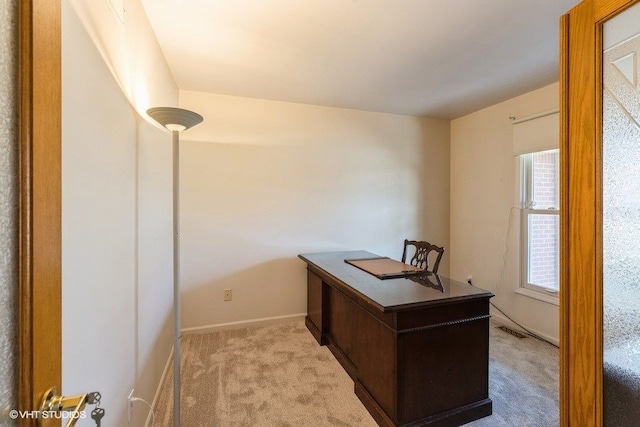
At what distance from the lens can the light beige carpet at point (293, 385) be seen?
1.75m

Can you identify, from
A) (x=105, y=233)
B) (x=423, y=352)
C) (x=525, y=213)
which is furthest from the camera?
(x=525, y=213)

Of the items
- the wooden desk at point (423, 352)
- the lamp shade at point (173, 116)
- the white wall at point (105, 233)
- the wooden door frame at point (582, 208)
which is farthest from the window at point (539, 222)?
the white wall at point (105, 233)

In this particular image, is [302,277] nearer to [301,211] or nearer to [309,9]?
[301,211]

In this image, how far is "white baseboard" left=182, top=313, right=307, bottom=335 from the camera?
2.86m

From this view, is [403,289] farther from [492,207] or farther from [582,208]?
[492,207]

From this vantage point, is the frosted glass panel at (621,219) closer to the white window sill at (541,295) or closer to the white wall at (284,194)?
the white window sill at (541,295)

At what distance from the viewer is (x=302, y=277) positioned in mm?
3215

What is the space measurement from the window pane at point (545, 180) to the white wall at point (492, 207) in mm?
181

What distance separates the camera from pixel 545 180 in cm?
279

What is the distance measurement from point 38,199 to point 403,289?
5.75 ft

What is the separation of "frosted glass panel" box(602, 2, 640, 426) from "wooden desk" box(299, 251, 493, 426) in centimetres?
86

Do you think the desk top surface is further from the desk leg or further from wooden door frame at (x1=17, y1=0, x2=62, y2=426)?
wooden door frame at (x1=17, y1=0, x2=62, y2=426)

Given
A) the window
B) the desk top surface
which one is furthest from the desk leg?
the window

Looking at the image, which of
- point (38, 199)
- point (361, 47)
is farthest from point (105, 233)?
→ point (361, 47)
